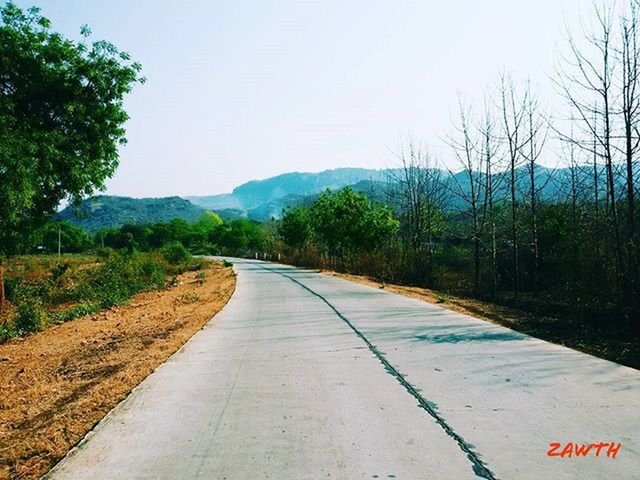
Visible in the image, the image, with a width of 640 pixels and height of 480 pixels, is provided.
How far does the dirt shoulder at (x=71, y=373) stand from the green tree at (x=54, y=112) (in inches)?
214

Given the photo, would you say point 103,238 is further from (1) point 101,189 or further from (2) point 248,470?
(2) point 248,470

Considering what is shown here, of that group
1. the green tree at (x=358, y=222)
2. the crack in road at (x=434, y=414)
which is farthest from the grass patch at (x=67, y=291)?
the crack in road at (x=434, y=414)

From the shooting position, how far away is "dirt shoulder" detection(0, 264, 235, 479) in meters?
4.41

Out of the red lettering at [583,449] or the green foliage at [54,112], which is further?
the green foliage at [54,112]

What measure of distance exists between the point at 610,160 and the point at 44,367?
12.9 m

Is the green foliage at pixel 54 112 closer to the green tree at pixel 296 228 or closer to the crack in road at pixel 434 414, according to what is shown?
the crack in road at pixel 434 414

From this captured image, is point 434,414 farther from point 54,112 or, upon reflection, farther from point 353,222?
point 353,222

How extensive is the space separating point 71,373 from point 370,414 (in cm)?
543

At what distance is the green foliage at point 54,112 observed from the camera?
620 inches

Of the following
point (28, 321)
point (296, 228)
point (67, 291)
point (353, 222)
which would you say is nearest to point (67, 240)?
point (296, 228)

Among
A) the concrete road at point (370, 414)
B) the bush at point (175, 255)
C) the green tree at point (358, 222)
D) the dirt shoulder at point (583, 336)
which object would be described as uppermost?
the green tree at point (358, 222)

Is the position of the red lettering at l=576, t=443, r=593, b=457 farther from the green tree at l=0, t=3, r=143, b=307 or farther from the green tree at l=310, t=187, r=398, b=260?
the green tree at l=310, t=187, r=398, b=260

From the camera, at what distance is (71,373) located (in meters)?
7.62

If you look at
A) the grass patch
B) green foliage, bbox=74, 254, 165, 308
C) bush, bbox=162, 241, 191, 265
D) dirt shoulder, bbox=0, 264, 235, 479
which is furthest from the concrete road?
bush, bbox=162, 241, 191, 265
